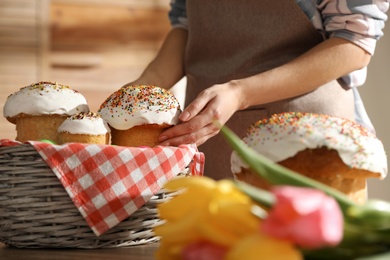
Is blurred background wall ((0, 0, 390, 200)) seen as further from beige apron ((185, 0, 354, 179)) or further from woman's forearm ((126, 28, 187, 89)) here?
beige apron ((185, 0, 354, 179))

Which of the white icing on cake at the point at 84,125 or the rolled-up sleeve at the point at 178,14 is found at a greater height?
the rolled-up sleeve at the point at 178,14

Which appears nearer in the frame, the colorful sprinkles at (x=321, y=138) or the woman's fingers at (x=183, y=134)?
the colorful sprinkles at (x=321, y=138)

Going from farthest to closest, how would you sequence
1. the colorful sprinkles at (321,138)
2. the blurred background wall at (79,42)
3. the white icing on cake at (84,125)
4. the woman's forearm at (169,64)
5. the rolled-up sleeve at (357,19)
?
1. the blurred background wall at (79,42)
2. the woman's forearm at (169,64)
3. the rolled-up sleeve at (357,19)
4. the white icing on cake at (84,125)
5. the colorful sprinkles at (321,138)

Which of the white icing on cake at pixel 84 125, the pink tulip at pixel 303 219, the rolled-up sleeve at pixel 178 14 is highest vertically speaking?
the pink tulip at pixel 303 219

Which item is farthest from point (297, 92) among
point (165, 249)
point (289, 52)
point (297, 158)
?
point (165, 249)

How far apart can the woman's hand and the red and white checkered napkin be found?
16 cm

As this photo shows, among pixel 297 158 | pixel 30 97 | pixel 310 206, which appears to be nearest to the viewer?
pixel 310 206

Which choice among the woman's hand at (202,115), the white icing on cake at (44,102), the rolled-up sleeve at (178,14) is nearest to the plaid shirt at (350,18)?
the woman's hand at (202,115)

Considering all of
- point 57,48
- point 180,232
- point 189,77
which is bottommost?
point 57,48

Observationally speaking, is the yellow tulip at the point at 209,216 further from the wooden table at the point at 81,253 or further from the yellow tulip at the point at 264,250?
the wooden table at the point at 81,253

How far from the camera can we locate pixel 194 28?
1734 mm

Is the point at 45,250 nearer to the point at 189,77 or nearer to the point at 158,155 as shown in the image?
the point at 158,155

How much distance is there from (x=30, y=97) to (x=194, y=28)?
25.7 inches

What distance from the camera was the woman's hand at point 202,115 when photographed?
1223 millimetres
